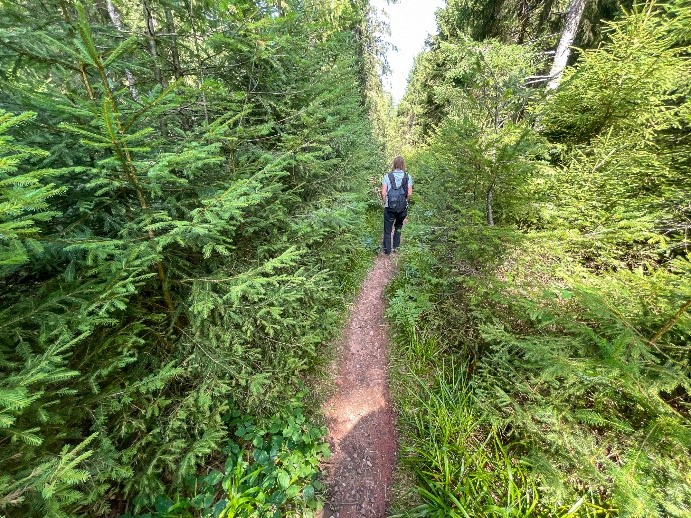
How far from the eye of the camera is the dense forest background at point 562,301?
233 centimetres

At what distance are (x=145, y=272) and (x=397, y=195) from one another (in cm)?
604

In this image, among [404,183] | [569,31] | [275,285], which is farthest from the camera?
[404,183]

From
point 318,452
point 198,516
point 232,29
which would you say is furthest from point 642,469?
point 232,29

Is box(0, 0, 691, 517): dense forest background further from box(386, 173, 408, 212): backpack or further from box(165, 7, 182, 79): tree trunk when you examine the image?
box(386, 173, 408, 212): backpack

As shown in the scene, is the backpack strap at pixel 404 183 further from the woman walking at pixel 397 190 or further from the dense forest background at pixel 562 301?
the dense forest background at pixel 562 301

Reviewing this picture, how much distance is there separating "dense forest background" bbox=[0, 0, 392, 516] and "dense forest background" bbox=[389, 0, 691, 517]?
186cm

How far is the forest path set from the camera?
361 cm

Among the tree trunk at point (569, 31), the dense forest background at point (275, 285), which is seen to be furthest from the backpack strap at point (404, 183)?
the tree trunk at point (569, 31)

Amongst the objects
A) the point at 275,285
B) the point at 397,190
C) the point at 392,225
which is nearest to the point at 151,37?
the point at 275,285

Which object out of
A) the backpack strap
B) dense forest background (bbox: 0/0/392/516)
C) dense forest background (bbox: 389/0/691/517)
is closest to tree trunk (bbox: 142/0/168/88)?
dense forest background (bbox: 0/0/392/516)

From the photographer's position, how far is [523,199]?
3643 mm

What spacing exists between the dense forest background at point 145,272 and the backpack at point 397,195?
300cm

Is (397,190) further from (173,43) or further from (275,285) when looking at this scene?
(173,43)

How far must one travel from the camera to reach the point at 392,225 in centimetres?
836
